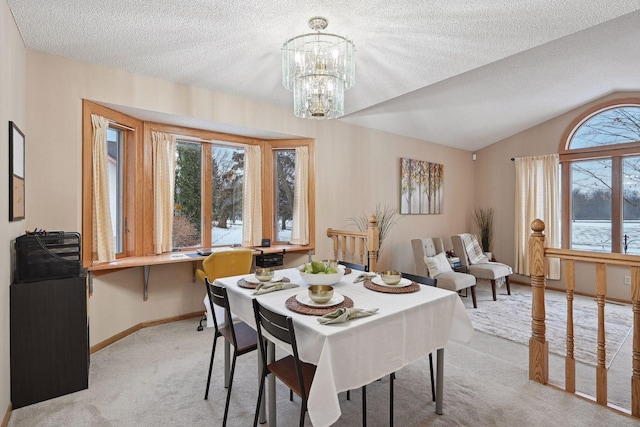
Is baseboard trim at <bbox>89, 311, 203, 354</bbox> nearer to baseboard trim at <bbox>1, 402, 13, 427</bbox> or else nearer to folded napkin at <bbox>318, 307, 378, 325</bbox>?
baseboard trim at <bbox>1, 402, 13, 427</bbox>

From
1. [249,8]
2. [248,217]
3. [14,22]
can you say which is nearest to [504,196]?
[248,217]

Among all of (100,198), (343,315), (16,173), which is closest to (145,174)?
(100,198)

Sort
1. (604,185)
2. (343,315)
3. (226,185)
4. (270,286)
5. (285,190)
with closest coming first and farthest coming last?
→ (343,315)
(270,286)
(226,185)
(285,190)
(604,185)

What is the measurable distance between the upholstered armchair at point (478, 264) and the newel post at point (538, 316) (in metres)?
2.29

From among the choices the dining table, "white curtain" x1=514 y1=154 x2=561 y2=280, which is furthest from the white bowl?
"white curtain" x1=514 y1=154 x2=561 y2=280

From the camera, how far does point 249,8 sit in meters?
2.16

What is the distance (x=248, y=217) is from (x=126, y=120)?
1734mm

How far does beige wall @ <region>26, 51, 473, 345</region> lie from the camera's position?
2619 millimetres

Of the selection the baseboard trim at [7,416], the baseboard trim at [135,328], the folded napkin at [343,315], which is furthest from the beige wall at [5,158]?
the folded napkin at [343,315]

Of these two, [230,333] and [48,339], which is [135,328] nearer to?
[48,339]

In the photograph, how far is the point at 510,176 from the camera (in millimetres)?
5941

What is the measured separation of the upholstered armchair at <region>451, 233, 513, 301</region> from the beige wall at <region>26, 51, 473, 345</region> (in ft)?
2.32

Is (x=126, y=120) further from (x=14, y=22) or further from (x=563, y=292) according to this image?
(x=563, y=292)

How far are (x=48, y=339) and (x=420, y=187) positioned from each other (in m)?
5.12
